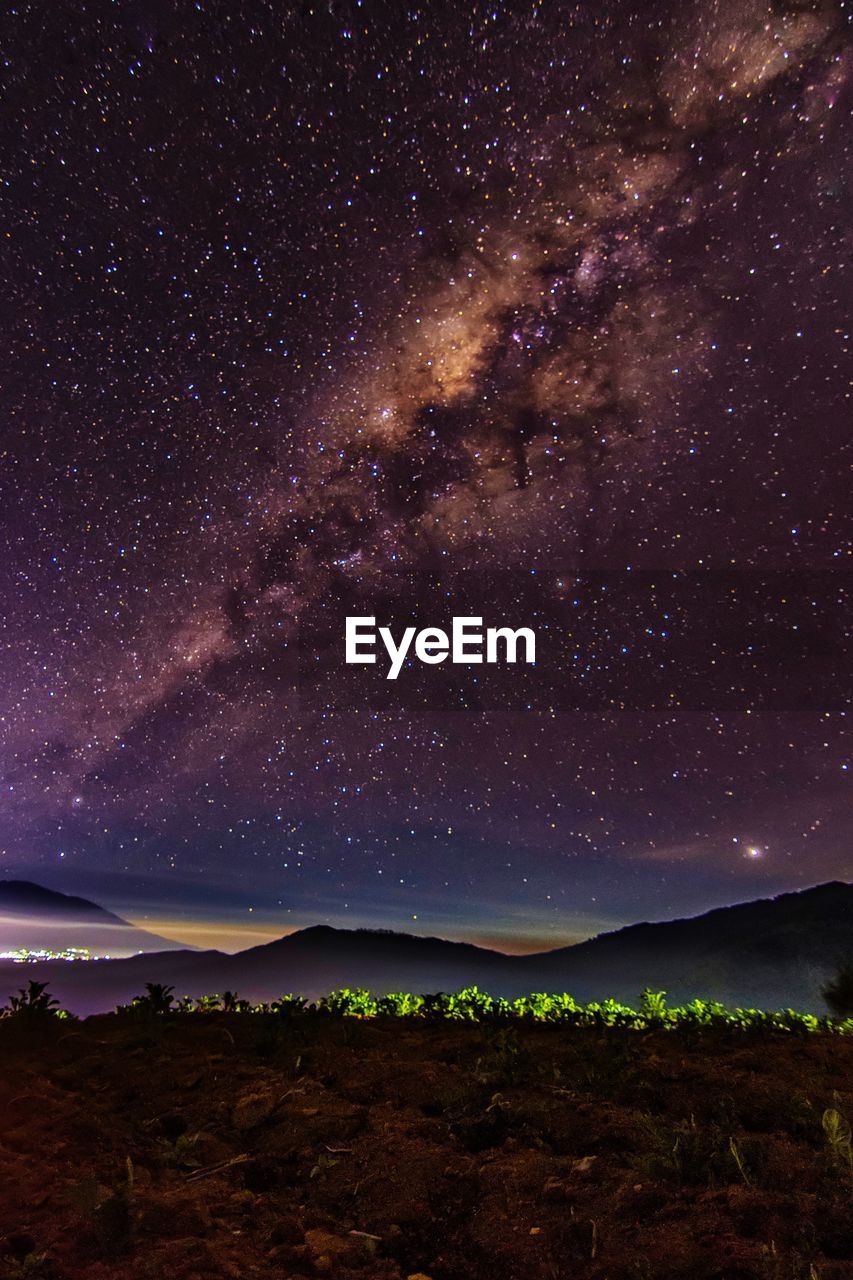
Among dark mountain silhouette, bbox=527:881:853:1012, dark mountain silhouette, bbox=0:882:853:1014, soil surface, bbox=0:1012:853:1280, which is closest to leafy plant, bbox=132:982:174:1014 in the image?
soil surface, bbox=0:1012:853:1280

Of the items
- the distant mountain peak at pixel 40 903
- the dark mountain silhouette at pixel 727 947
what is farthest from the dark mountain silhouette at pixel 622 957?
the distant mountain peak at pixel 40 903

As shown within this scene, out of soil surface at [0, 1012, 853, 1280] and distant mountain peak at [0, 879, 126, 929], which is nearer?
soil surface at [0, 1012, 853, 1280]

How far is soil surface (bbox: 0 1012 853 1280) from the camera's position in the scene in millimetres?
3211

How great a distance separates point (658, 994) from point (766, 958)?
18.9 m

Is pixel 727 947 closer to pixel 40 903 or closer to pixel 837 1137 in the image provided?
pixel 837 1137

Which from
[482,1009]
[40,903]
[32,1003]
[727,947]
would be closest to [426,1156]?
[482,1009]

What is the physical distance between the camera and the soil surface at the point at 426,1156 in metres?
3.21

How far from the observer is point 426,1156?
4.20 metres

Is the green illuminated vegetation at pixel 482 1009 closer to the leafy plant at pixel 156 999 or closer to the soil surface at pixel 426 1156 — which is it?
the leafy plant at pixel 156 999

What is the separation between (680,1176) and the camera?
3719mm

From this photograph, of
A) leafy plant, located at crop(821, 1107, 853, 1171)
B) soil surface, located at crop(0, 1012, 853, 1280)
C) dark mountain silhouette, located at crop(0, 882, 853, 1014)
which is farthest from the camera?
dark mountain silhouette, located at crop(0, 882, 853, 1014)

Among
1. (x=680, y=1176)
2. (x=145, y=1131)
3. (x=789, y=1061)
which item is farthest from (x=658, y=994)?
(x=145, y=1131)

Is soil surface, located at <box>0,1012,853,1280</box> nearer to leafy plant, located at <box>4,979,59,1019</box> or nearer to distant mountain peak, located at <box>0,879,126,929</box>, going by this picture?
leafy plant, located at <box>4,979,59,1019</box>

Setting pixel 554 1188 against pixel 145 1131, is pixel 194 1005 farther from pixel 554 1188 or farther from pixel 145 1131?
pixel 554 1188
